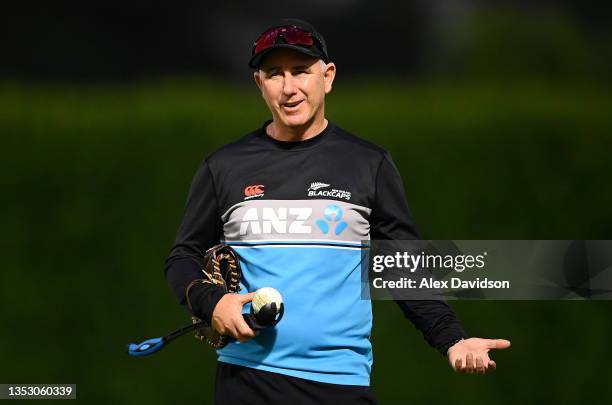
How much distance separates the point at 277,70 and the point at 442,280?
1.27 m

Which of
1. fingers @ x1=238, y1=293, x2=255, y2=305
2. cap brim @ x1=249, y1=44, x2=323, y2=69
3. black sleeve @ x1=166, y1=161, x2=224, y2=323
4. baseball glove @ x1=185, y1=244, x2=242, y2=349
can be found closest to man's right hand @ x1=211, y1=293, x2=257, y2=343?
fingers @ x1=238, y1=293, x2=255, y2=305

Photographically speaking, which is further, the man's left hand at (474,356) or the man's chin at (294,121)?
the man's chin at (294,121)

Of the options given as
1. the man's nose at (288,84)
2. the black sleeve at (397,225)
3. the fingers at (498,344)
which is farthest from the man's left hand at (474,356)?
the man's nose at (288,84)

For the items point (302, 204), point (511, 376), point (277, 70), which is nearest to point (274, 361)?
point (302, 204)

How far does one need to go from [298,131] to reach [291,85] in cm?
18

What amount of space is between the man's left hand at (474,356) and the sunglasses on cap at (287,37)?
120 centimetres

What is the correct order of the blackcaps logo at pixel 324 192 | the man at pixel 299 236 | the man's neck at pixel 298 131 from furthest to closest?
the man's neck at pixel 298 131 < the blackcaps logo at pixel 324 192 < the man at pixel 299 236

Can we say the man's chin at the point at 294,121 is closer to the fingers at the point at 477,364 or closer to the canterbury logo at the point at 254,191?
the canterbury logo at the point at 254,191

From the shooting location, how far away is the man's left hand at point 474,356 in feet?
12.6

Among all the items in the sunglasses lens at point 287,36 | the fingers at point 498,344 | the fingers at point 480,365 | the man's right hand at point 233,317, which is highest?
the sunglasses lens at point 287,36

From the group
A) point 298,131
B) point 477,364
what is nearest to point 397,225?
point 298,131

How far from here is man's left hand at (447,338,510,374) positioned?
3855 mm

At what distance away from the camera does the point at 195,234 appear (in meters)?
4.19

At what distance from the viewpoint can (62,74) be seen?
1539 cm
